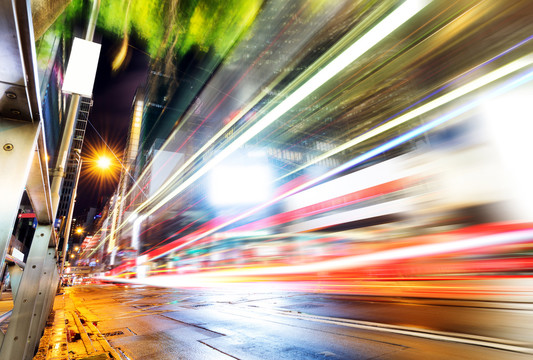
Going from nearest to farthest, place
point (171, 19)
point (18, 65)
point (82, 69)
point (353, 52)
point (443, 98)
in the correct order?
1. point (18, 65)
2. point (171, 19)
3. point (82, 69)
4. point (443, 98)
5. point (353, 52)

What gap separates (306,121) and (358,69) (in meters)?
4.65

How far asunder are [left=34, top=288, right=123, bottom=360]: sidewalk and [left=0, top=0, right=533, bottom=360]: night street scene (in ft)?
0.17

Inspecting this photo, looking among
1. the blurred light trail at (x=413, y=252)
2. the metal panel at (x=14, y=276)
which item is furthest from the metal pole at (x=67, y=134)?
the blurred light trail at (x=413, y=252)

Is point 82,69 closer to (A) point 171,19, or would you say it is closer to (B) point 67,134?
(A) point 171,19

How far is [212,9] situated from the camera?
637cm

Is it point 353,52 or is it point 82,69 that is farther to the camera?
point 353,52

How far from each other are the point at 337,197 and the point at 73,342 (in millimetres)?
6923

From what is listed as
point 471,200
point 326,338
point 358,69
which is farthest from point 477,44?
point 326,338

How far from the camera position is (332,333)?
11.9 feet

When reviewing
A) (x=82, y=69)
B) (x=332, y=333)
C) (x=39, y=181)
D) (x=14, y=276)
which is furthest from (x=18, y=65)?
(x=82, y=69)

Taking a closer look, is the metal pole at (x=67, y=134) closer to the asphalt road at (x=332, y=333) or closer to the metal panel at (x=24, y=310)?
the asphalt road at (x=332, y=333)

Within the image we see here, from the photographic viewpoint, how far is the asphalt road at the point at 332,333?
9.07ft

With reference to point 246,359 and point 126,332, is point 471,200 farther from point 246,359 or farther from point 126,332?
point 126,332

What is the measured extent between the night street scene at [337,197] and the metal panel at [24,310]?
2 cm
